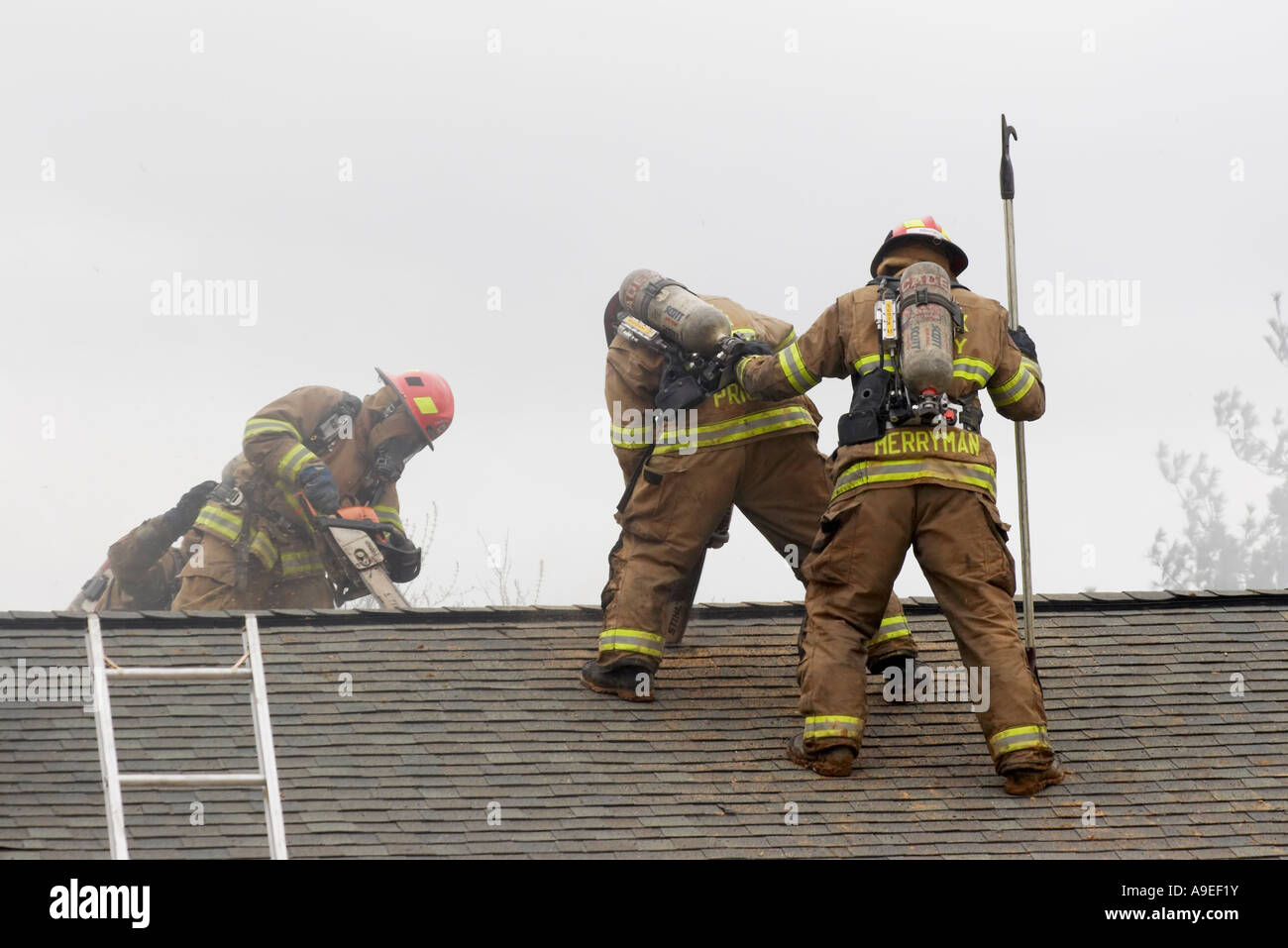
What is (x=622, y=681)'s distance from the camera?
8531 mm

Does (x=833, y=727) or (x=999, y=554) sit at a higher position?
(x=999, y=554)

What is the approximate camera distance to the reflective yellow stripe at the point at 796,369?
837cm

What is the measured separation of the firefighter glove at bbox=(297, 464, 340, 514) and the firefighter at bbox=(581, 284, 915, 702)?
280 centimetres

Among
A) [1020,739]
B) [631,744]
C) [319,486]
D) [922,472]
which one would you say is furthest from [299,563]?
[1020,739]

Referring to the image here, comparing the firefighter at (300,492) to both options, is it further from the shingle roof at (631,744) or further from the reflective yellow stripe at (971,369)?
the reflective yellow stripe at (971,369)

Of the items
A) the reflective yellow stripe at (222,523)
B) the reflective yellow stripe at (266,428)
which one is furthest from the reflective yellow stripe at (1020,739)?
the reflective yellow stripe at (222,523)

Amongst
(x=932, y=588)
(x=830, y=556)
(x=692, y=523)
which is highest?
(x=692, y=523)

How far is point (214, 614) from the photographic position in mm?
8961

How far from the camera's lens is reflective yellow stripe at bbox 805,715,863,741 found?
25.6 feet

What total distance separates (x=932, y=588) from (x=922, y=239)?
5.07 ft

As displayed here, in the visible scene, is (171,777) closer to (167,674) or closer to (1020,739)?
(167,674)

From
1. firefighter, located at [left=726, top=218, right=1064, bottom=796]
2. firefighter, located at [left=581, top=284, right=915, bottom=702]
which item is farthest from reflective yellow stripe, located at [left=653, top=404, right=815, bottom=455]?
firefighter, located at [left=726, top=218, right=1064, bottom=796]
